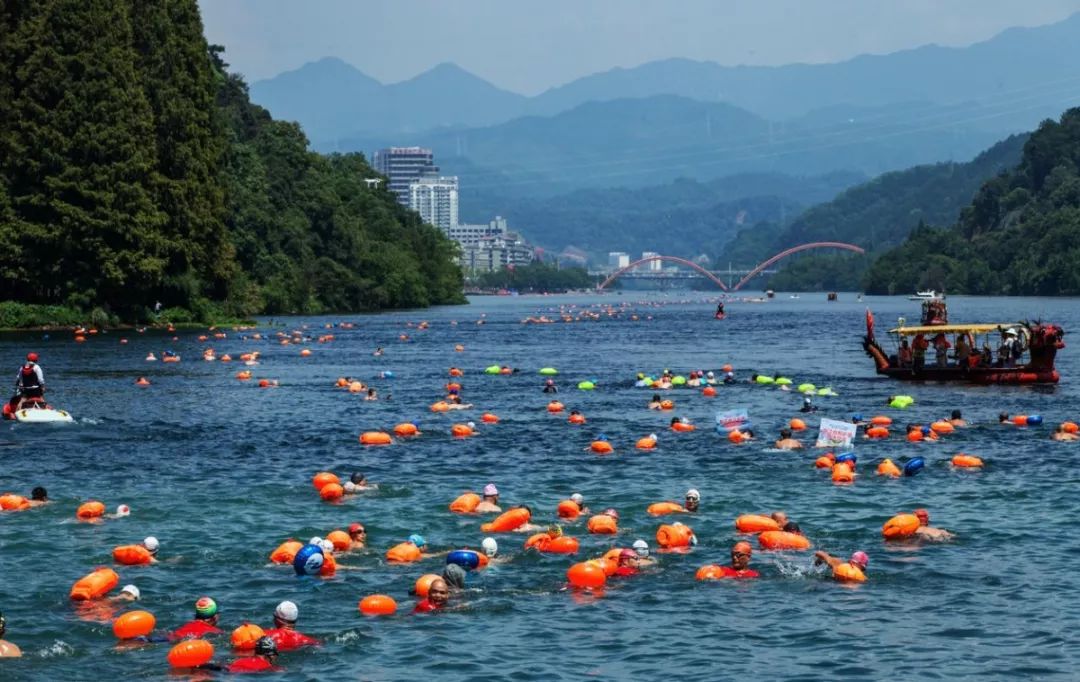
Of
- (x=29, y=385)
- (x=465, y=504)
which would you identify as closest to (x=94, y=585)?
(x=465, y=504)

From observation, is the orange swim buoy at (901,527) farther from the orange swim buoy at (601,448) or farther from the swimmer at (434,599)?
the orange swim buoy at (601,448)

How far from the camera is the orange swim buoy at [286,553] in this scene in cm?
3017

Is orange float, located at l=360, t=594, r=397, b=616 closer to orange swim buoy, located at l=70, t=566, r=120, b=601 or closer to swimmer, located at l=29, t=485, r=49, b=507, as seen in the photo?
orange swim buoy, located at l=70, t=566, r=120, b=601

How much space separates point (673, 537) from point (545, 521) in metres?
4.18

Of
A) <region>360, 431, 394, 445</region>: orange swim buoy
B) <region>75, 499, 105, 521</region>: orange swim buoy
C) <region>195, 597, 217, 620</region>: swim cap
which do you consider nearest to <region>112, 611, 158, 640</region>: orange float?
<region>195, 597, 217, 620</region>: swim cap

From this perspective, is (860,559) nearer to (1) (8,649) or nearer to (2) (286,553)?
(2) (286,553)

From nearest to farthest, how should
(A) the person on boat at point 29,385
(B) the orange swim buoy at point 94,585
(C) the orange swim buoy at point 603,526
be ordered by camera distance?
(B) the orange swim buoy at point 94,585 < (C) the orange swim buoy at point 603,526 < (A) the person on boat at point 29,385

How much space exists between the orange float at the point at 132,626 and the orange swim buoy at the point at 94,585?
7.45ft

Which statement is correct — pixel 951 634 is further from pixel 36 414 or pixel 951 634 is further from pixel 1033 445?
pixel 36 414

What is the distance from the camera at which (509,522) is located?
33094 millimetres

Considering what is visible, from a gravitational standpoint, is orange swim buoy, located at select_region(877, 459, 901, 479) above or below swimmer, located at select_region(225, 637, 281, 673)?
above

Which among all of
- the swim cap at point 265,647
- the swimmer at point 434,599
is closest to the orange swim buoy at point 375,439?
the swimmer at point 434,599

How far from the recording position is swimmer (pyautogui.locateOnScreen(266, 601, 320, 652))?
80.2 feet

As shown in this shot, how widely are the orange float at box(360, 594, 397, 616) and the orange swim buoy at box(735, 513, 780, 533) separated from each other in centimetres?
902
